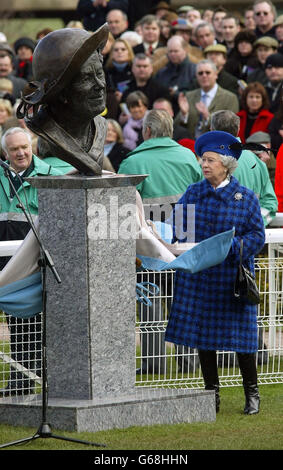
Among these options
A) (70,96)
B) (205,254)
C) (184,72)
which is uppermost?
(184,72)

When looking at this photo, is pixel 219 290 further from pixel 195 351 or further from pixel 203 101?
pixel 203 101

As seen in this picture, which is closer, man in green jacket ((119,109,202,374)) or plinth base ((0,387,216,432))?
plinth base ((0,387,216,432))

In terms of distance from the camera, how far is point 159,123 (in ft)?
34.5

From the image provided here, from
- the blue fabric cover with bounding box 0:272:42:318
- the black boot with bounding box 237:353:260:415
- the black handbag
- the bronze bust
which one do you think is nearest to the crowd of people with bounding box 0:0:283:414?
the black boot with bounding box 237:353:260:415

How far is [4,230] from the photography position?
31.4 ft

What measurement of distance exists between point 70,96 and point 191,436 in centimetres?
228

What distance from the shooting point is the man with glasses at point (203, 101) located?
47.4ft

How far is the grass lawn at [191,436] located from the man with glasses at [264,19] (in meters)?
9.04

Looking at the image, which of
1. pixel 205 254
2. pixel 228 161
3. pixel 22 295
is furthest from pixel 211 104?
pixel 22 295

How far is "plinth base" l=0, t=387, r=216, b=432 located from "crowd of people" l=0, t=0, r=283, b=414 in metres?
0.51

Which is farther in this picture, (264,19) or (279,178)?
(264,19)

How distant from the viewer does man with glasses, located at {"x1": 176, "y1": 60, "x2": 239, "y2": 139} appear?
14.4 metres

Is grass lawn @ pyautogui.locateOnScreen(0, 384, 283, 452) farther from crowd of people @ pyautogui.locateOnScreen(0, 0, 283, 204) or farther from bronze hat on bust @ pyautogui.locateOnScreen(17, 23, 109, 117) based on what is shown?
crowd of people @ pyautogui.locateOnScreen(0, 0, 283, 204)

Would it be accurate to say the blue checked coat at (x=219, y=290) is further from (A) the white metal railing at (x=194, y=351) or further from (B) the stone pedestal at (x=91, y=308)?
(B) the stone pedestal at (x=91, y=308)
